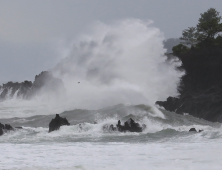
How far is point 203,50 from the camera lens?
3462 centimetres

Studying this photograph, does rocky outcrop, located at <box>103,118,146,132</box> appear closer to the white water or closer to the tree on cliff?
the white water

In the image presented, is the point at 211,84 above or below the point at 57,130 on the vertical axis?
above

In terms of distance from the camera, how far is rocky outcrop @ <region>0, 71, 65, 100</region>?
205 ft

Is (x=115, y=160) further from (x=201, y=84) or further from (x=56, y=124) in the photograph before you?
(x=201, y=84)

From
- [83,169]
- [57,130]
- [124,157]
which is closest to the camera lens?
[83,169]

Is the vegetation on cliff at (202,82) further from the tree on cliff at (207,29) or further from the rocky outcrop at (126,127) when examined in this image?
the rocky outcrop at (126,127)

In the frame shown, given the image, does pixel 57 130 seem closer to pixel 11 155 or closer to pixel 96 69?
pixel 11 155

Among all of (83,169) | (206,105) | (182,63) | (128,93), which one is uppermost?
(182,63)

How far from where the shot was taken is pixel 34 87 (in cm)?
7569

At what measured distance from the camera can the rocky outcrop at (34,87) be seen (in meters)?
62.5

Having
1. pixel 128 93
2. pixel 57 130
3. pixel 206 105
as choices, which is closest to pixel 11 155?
pixel 57 130

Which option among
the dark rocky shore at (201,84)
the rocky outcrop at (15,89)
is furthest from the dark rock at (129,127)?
the rocky outcrop at (15,89)

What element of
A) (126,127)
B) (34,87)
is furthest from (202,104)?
(34,87)

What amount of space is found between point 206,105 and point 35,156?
22.5 meters
